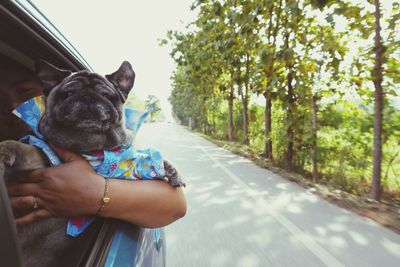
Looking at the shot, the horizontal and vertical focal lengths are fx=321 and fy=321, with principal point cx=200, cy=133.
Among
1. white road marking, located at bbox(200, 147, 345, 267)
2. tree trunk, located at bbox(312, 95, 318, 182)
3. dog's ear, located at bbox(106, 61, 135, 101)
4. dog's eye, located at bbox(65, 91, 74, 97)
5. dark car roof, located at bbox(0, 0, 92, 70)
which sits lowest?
white road marking, located at bbox(200, 147, 345, 267)

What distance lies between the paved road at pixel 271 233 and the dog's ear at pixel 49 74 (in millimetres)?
2546

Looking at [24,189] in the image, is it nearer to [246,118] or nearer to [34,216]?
→ [34,216]

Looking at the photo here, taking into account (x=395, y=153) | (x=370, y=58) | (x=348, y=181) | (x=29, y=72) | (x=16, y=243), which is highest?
(x=370, y=58)

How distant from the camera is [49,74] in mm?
1576

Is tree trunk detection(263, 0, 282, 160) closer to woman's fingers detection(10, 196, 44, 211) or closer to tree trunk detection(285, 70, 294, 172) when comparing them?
tree trunk detection(285, 70, 294, 172)

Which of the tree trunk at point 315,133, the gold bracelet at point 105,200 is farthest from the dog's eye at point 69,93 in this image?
the tree trunk at point 315,133

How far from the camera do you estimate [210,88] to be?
24391 mm

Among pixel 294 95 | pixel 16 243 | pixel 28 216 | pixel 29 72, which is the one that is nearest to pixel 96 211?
pixel 28 216

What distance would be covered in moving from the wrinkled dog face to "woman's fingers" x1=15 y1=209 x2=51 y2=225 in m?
0.31

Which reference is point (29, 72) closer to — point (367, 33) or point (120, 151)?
point (120, 151)

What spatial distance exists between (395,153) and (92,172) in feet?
27.5

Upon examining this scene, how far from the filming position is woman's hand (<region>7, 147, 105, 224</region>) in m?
1.43

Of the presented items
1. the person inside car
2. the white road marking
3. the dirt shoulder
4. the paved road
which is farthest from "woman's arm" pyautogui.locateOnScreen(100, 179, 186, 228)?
the dirt shoulder

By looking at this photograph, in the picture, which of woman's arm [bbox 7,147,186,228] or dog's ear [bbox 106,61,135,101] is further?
dog's ear [bbox 106,61,135,101]
